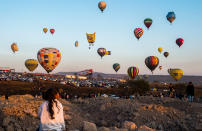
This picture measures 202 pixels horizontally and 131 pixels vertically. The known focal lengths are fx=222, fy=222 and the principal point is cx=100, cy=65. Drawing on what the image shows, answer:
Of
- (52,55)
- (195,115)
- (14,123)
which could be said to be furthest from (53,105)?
(52,55)

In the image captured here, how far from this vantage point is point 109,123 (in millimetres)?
13398

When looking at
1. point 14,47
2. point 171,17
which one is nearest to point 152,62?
point 171,17

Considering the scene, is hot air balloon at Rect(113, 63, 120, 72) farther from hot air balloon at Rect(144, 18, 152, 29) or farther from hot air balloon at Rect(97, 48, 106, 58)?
hot air balloon at Rect(144, 18, 152, 29)

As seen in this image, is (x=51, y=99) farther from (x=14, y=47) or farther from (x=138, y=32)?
(x=14, y=47)

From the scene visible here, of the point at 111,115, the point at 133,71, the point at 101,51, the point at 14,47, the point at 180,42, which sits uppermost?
the point at 14,47

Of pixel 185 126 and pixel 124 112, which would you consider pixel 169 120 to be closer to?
pixel 185 126

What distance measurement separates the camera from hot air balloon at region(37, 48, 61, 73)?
3541cm

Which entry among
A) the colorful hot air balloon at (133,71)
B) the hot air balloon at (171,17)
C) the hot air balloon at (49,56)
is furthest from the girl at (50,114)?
the hot air balloon at (171,17)

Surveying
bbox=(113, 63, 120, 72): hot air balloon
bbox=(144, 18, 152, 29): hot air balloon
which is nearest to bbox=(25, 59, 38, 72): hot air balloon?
bbox=(144, 18, 152, 29): hot air balloon

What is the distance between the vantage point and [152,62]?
4866cm

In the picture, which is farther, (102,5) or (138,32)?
(102,5)

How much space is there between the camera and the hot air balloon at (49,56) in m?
35.4

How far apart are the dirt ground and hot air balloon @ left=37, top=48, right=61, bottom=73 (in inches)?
805

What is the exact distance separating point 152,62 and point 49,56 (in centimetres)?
2359
